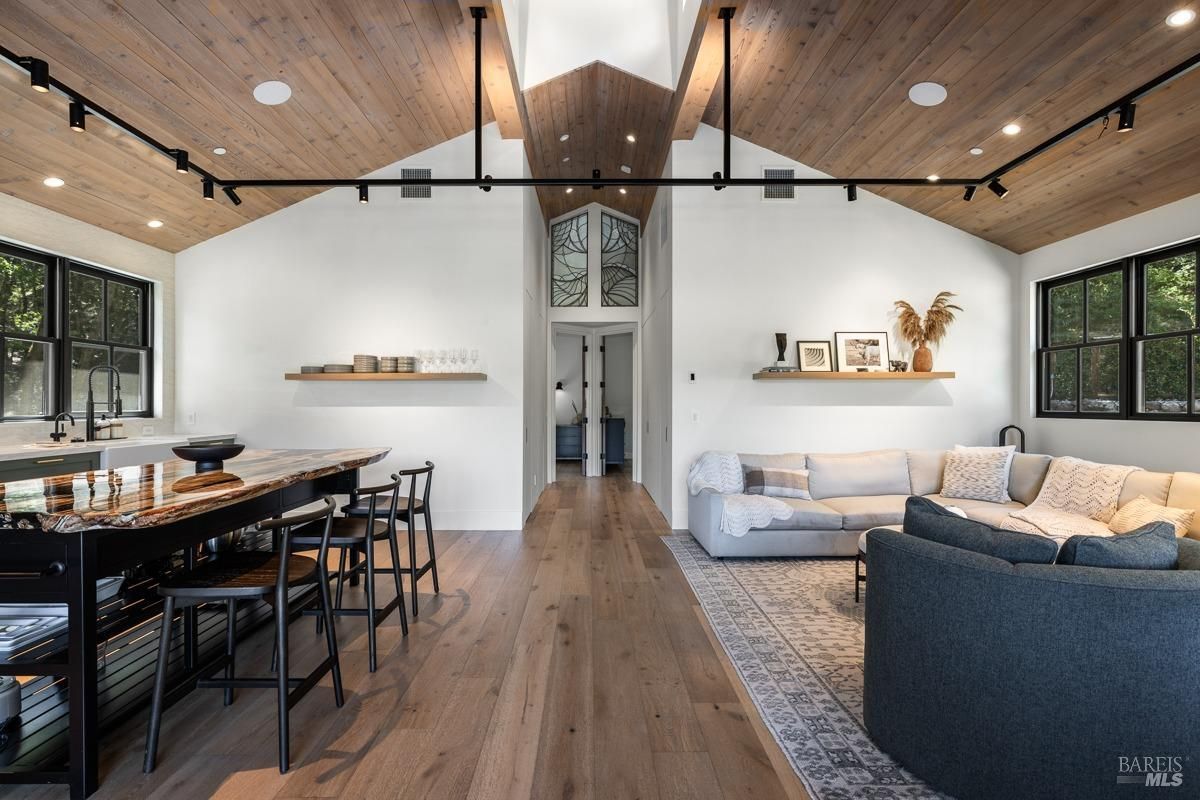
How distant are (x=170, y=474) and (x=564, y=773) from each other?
80.3 inches

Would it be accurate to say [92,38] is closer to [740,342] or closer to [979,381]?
[740,342]

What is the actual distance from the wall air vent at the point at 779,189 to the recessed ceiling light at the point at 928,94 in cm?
151

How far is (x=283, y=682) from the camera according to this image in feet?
6.57

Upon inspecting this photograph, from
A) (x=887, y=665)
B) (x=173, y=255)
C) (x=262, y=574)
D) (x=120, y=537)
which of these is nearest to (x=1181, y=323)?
(x=887, y=665)

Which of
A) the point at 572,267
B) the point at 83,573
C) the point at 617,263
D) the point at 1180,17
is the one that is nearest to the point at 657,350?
the point at 617,263

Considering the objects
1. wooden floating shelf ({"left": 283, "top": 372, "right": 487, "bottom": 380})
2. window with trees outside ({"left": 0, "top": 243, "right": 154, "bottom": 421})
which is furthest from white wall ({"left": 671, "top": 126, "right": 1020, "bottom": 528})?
window with trees outside ({"left": 0, "top": 243, "right": 154, "bottom": 421})

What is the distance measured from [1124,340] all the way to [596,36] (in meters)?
4.87

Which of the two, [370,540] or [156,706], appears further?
[370,540]

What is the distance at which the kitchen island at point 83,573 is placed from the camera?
69.8 inches

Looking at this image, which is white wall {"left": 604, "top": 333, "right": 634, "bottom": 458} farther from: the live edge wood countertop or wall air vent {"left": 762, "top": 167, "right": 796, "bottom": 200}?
the live edge wood countertop

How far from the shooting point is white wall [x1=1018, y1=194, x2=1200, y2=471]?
417cm

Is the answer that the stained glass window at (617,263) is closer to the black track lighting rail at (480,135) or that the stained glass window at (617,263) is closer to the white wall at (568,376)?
the white wall at (568,376)

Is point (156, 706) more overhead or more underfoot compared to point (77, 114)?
more underfoot

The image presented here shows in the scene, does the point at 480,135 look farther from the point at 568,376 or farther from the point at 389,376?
the point at 568,376
